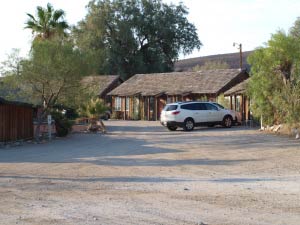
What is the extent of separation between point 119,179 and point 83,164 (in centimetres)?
356

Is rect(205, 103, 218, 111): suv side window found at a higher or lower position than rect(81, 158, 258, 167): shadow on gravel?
higher

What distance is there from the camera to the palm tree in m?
38.1

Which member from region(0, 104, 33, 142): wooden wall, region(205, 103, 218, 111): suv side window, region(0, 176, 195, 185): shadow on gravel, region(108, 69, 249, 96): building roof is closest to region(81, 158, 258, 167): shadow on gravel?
region(0, 176, 195, 185): shadow on gravel

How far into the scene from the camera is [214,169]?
15.0 m

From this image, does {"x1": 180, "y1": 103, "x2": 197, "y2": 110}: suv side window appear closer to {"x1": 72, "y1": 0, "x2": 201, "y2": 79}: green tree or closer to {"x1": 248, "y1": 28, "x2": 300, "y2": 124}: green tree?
{"x1": 248, "y1": 28, "x2": 300, "y2": 124}: green tree

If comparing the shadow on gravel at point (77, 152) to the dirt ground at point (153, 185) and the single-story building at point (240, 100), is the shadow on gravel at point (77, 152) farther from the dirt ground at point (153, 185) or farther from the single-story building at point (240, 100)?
the single-story building at point (240, 100)

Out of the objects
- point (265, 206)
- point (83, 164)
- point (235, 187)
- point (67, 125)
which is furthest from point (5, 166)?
point (67, 125)

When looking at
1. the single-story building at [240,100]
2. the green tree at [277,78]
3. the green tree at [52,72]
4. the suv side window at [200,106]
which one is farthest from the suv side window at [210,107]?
the green tree at [52,72]

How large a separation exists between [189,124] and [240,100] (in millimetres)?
8617

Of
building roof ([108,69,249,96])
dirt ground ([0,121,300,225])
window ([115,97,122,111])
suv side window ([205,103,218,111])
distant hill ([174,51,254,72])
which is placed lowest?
dirt ground ([0,121,300,225])

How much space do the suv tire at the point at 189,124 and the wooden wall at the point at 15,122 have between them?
912cm

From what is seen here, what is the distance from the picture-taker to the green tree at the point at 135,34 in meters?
64.4

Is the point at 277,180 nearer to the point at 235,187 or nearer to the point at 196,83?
the point at 235,187

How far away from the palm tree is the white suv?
10769mm
